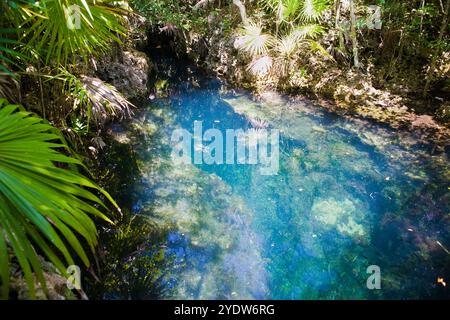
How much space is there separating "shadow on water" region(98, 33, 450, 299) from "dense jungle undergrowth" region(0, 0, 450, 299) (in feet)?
1.00

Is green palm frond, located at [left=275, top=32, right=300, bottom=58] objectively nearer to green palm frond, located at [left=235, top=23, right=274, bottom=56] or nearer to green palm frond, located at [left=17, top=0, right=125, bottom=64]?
green palm frond, located at [left=235, top=23, right=274, bottom=56]

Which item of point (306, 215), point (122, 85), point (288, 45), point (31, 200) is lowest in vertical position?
point (306, 215)

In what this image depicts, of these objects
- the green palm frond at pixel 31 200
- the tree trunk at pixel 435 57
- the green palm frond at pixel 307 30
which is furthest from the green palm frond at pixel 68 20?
the tree trunk at pixel 435 57

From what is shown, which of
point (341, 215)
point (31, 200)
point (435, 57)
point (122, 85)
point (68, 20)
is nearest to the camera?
point (31, 200)

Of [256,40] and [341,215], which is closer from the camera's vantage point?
[341,215]

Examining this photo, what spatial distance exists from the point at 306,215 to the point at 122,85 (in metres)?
4.14

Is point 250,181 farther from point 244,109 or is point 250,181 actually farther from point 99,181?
point 244,109

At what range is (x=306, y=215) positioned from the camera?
142 inches

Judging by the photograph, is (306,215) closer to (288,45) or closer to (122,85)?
(288,45)

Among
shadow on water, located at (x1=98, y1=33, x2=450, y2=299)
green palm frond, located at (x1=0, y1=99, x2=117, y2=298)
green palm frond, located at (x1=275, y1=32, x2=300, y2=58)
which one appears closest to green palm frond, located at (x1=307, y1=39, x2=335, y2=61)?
green palm frond, located at (x1=275, y1=32, x2=300, y2=58)

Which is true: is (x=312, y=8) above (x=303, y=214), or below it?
above

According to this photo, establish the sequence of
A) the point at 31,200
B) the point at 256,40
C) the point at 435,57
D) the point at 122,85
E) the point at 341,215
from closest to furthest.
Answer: the point at 31,200 < the point at 341,215 < the point at 435,57 < the point at 122,85 < the point at 256,40

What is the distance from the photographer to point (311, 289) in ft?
9.16

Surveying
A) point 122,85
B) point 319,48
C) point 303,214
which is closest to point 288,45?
point 319,48
